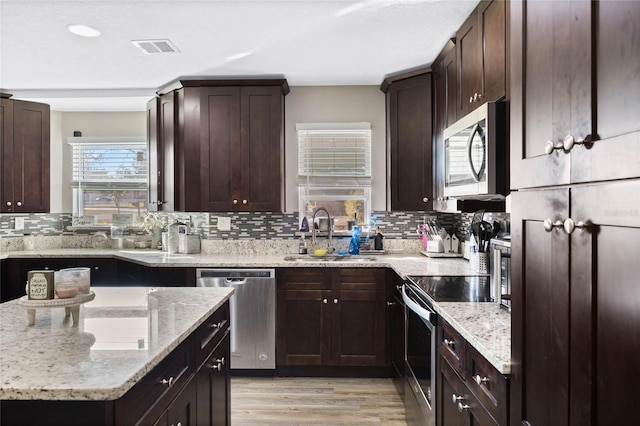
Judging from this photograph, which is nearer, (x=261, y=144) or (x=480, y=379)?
(x=480, y=379)

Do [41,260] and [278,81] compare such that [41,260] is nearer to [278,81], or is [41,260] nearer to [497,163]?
[278,81]

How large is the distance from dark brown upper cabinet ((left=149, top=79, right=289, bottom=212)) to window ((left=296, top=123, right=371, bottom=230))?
37 centimetres

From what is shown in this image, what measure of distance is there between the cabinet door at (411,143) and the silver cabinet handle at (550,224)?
8.54ft

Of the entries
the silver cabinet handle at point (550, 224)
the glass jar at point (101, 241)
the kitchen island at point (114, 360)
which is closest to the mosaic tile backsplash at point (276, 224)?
the glass jar at point (101, 241)

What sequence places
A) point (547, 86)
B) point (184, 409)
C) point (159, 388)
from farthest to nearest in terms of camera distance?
point (184, 409)
point (159, 388)
point (547, 86)

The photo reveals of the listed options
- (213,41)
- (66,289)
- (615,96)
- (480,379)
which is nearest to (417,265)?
(480,379)

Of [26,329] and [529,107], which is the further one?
[26,329]

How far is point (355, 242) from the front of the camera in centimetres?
390

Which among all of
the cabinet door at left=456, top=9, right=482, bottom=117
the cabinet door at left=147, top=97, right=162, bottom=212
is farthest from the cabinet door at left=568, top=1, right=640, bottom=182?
the cabinet door at left=147, top=97, right=162, bottom=212

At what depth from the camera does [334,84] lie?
4.02 m

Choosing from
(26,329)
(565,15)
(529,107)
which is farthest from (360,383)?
(565,15)

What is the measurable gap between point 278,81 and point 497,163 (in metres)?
2.32

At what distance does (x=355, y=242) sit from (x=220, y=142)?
147 centimetres

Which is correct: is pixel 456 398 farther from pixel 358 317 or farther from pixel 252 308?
pixel 252 308
